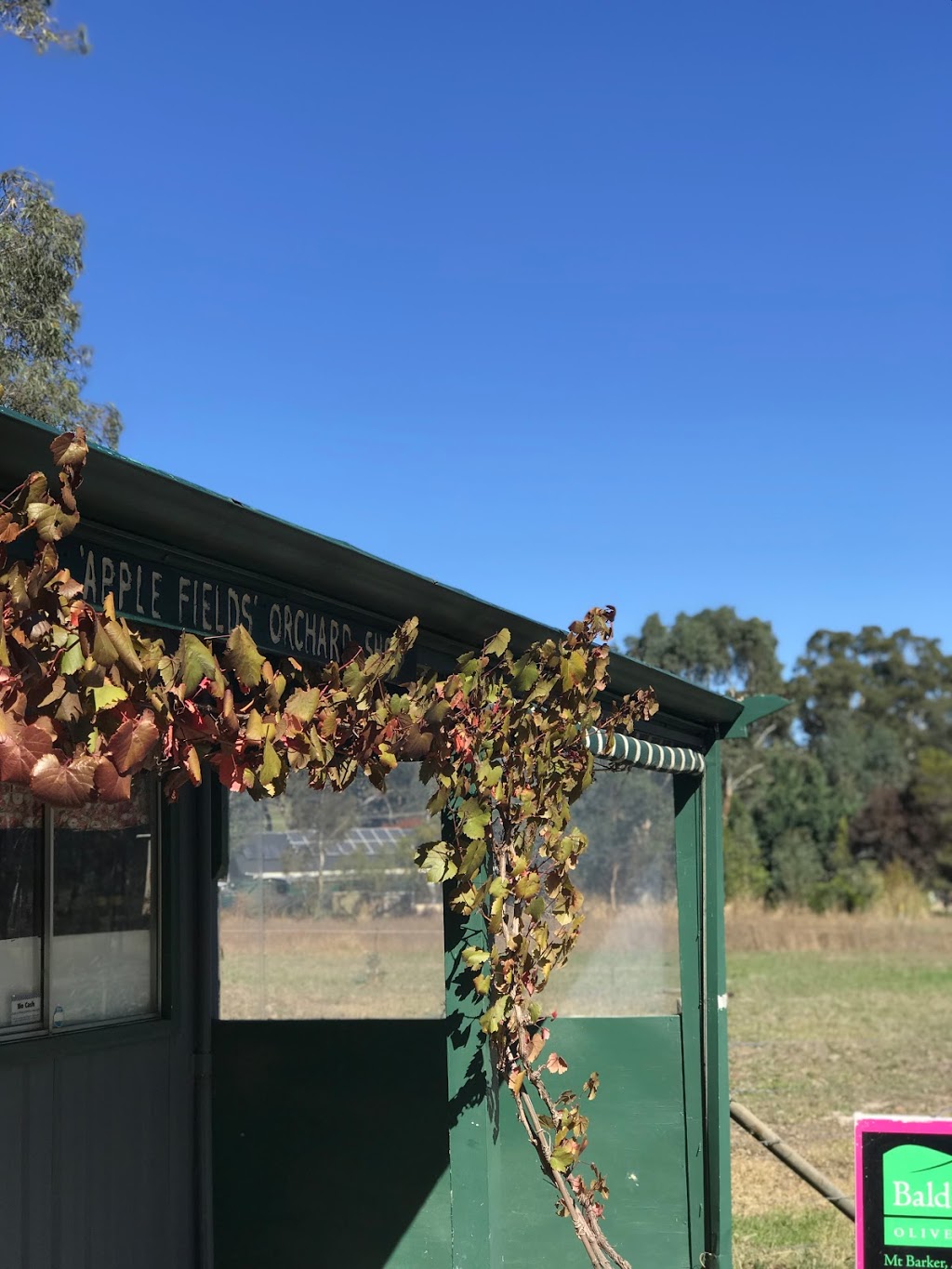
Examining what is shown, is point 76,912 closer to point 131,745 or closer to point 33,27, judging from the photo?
point 131,745

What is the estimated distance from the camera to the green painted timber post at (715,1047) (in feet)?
19.9

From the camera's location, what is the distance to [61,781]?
2139 mm

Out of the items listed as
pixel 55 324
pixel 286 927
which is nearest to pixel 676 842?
pixel 55 324

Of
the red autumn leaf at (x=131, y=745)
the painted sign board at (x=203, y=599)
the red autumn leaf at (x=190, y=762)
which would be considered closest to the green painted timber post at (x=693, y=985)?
the painted sign board at (x=203, y=599)

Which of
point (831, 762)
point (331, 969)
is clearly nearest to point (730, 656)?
point (831, 762)

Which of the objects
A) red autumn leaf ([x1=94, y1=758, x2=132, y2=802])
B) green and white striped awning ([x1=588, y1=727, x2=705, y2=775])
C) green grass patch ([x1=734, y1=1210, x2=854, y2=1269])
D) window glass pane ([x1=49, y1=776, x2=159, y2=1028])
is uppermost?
green and white striped awning ([x1=588, y1=727, x2=705, y2=775])

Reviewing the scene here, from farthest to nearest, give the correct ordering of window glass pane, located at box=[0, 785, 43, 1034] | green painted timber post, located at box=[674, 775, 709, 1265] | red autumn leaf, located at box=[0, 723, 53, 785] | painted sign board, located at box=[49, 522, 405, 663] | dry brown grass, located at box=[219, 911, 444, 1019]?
dry brown grass, located at box=[219, 911, 444, 1019]
green painted timber post, located at box=[674, 775, 709, 1265]
window glass pane, located at box=[0, 785, 43, 1034]
painted sign board, located at box=[49, 522, 405, 663]
red autumn leaf, located at box=[0, 723, 53, 785]

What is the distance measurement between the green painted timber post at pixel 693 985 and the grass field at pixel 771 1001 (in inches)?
62.9

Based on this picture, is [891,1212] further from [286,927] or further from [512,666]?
[286,927]

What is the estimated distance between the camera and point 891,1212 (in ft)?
16.0

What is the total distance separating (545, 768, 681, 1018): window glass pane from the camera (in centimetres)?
1109

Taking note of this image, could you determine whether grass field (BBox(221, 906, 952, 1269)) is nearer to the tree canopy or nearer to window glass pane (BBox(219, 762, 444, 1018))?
window glass pane (BBox(219, 762, 444, 1018))

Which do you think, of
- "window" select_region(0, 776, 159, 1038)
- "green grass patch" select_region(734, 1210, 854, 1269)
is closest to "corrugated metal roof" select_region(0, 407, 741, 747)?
"window" select_region(0, 776, 159, 1038)

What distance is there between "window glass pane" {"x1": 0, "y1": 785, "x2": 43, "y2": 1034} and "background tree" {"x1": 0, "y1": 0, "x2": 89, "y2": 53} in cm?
630
